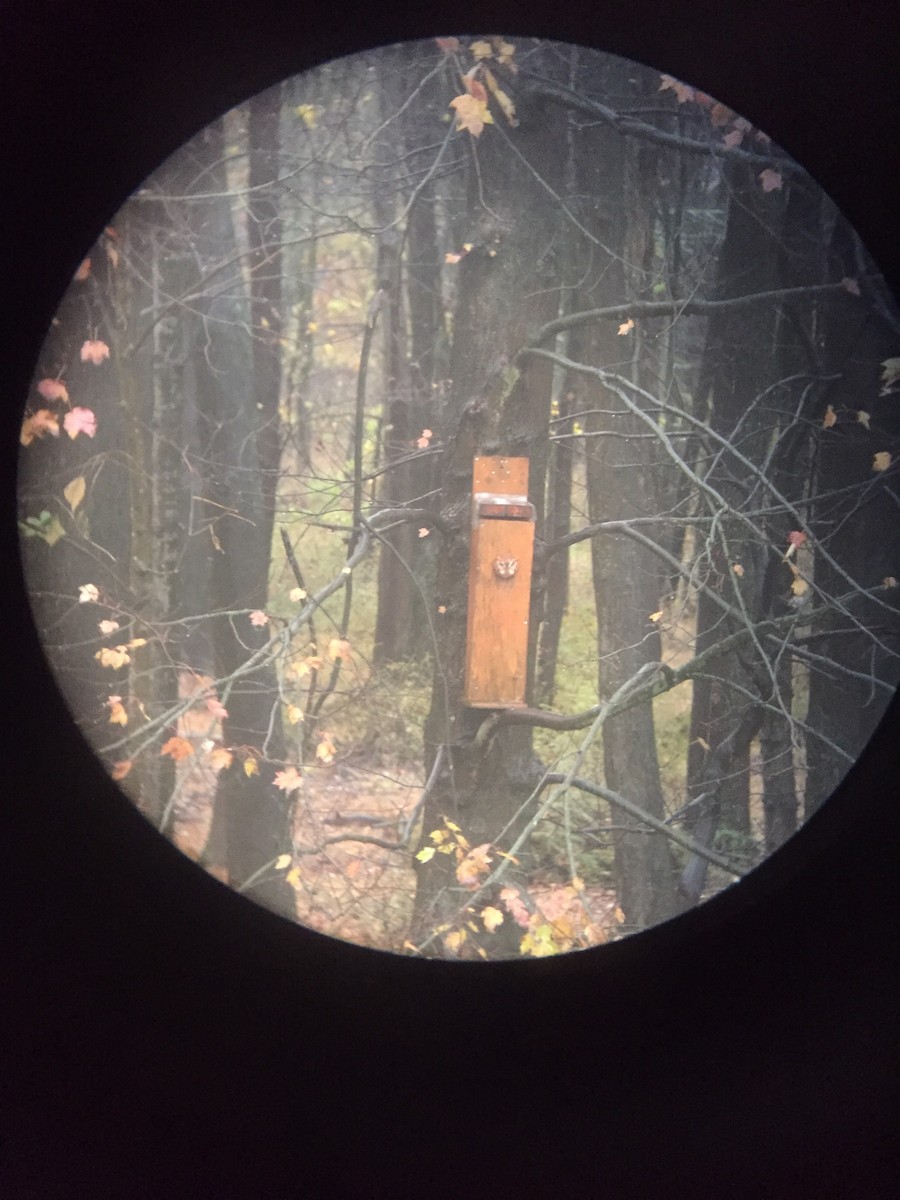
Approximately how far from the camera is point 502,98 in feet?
3.52

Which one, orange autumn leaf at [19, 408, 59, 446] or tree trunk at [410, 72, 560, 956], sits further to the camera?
tree trunk at [410, 72, 560, 956]

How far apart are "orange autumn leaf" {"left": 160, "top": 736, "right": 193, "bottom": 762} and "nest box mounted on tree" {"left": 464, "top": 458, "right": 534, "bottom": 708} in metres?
0.45

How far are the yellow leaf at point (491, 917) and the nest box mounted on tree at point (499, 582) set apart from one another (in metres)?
0.31

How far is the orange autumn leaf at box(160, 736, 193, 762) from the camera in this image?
1.18 m

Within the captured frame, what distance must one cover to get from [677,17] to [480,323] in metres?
0.44

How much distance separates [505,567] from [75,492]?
24.5 inches

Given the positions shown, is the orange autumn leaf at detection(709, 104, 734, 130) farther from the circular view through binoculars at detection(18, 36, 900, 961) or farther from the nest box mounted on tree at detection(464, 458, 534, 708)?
the nest box mounted on tree at detection(464, 458, 534, 708)

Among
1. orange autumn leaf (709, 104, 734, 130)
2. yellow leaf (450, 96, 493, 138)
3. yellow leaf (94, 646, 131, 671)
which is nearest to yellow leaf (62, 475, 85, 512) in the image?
yellow leaf (94, 646, 131, 671)

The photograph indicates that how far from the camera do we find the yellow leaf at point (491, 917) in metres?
1.15

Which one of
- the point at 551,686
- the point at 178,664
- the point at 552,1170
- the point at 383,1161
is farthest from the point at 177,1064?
the point at 551,686

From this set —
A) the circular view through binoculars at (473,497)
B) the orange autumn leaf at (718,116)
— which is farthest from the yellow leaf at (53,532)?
the orange autumn leaf at (718,116)

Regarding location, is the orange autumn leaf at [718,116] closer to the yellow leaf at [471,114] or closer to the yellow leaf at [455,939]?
the yellow leaf at [471,114]

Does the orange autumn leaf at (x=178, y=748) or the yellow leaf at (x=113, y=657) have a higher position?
the yellow leaf at (x=113, y=657)

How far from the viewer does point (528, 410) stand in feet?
3.72
